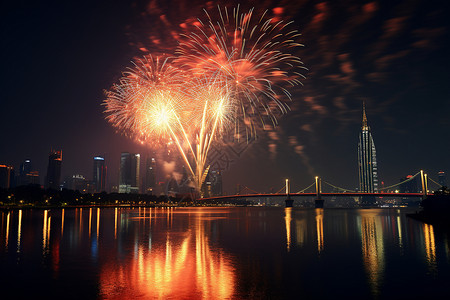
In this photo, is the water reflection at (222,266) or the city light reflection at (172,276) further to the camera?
the water reflection at (222,266)

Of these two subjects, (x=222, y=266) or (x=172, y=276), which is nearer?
(x=172, y=276)

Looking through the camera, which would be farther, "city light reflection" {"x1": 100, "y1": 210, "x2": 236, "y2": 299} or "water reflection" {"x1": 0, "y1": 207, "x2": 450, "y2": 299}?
"water reflection" {"x1": 0, "y1": 207, "x2": 450, "y2": 299}

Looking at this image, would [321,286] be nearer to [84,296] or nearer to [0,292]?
[84,296]

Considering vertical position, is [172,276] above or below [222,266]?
above

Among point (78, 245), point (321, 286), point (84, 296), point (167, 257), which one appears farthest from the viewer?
point (78, 245)

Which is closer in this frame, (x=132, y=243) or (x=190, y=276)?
(x=190, y=276)

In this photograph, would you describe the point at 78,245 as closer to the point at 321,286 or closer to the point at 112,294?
the point at 112,294

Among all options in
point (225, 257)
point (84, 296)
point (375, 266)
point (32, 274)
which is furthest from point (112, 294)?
point (375, 266)

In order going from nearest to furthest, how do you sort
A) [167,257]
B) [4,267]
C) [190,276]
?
[190,276], [4,267], [167,257]

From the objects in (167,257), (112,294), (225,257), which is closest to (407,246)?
(225,257)
